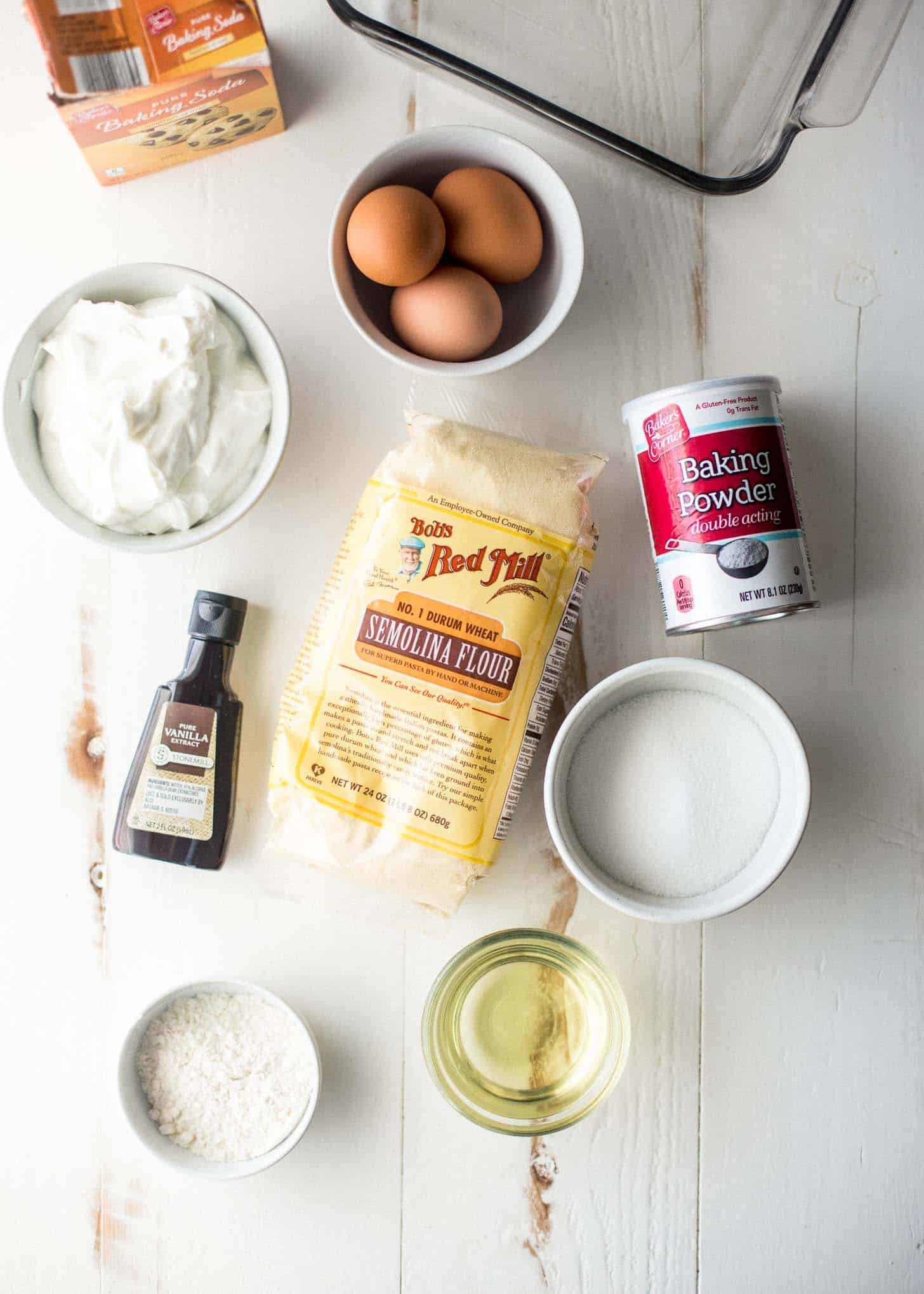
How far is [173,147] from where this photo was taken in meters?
0.78

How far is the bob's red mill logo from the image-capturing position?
0.72 m

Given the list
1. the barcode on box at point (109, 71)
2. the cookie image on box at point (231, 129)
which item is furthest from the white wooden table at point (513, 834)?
the barcode on box at point (109, 71)

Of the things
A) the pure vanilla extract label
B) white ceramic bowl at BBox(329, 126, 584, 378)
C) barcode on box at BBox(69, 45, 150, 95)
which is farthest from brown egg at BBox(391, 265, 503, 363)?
the pure vanilla extract label

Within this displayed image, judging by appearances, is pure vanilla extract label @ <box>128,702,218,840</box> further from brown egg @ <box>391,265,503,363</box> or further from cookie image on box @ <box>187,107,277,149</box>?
cookie image on box @ <box>187,107,277,149</box>

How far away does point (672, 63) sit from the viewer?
810 millimetres

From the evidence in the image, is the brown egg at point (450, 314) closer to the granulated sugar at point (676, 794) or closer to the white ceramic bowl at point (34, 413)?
the white ceramic bowl at point (34, 413)

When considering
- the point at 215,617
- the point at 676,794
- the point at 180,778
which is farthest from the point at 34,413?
the point at 676,794

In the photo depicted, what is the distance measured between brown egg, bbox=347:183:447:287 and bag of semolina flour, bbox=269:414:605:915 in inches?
4.8

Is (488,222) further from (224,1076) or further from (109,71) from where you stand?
(224,1076)

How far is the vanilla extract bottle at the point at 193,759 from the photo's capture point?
0.77 metres

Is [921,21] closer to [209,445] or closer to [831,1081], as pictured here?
[209,445]

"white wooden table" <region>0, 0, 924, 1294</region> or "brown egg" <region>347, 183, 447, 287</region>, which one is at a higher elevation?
"brown egg" <region>347, 183, 447, 287</region>

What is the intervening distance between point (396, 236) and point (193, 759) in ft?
1.43

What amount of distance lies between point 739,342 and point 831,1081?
0.65m
